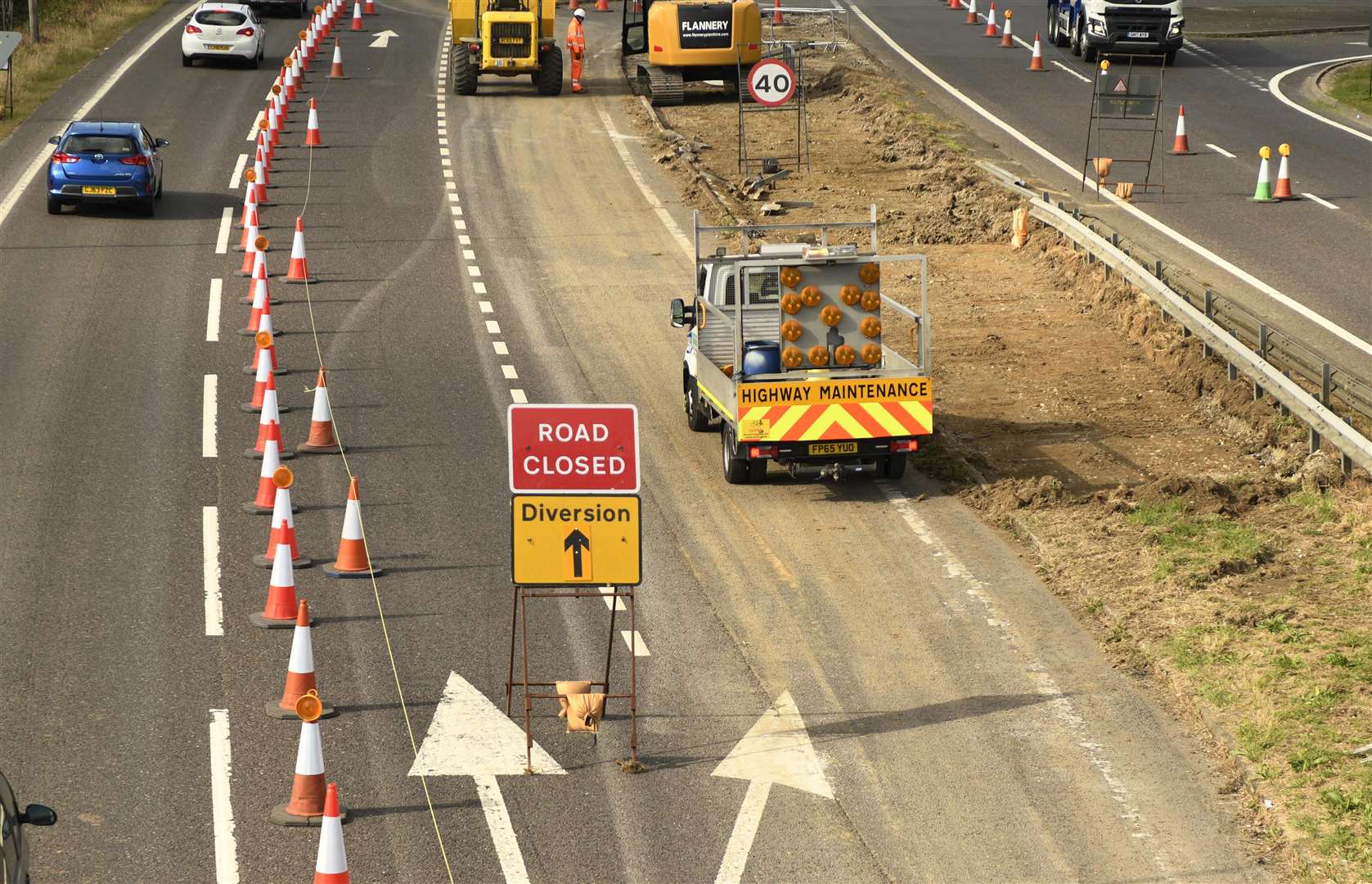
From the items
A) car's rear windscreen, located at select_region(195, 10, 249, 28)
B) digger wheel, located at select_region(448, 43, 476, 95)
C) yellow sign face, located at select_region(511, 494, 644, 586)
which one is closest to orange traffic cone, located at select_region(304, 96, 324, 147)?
digger wheel, located at select_region(448, 43, 476, 95)

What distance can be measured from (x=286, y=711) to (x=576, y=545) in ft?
7.37

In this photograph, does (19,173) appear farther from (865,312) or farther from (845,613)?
(845,613)

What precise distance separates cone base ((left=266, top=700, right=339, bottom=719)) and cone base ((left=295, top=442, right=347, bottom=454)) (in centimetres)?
612

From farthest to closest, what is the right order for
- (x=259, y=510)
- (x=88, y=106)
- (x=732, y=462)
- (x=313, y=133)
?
(x=88, y=106), (x=313, y=133), (x=732, y=462), (x=259, y=510)

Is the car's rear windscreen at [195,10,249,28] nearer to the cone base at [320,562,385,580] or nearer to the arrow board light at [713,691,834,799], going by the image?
the cone base at [320,562,385,580]

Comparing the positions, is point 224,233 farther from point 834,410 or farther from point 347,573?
point 347,573

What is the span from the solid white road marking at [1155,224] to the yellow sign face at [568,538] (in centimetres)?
1267

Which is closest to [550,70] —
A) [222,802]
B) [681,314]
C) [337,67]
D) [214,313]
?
[337,67]

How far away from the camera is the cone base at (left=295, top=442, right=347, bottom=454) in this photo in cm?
1870

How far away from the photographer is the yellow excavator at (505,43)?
134 feet

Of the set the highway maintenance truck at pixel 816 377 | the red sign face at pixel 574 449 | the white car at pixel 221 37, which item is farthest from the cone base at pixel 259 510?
the white car at pixel 221 37

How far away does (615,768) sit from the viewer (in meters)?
12.0

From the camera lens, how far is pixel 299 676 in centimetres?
1232

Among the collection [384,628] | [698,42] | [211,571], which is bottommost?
[211,571]
